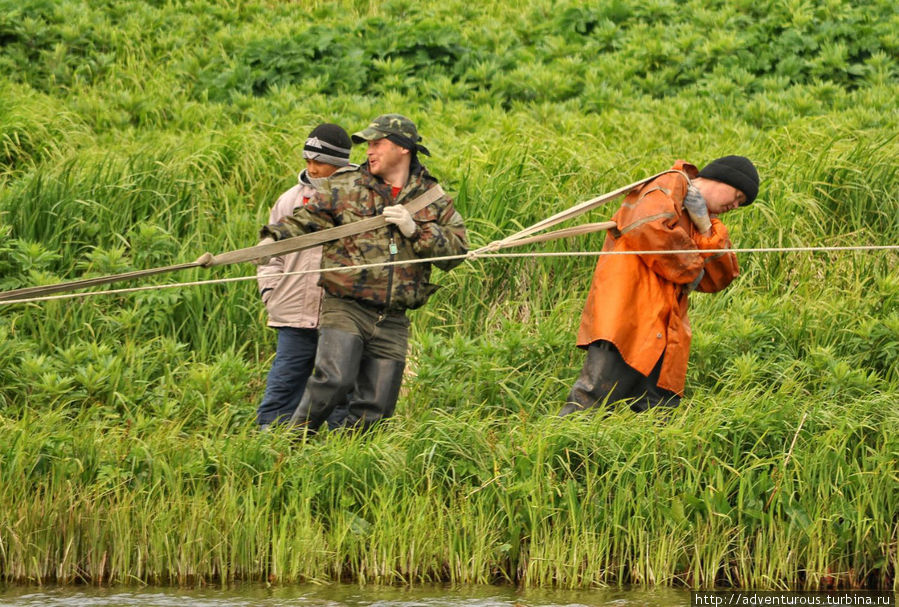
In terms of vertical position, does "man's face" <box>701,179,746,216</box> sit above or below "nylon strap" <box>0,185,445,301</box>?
above

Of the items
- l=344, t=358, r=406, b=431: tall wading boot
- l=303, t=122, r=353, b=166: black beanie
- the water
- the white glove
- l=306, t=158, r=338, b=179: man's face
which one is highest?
l=303, t=122, r=353, b=166: black beanie

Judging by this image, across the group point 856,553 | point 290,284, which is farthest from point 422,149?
point 856,553

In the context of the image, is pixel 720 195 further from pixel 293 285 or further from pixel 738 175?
pixel 293 285

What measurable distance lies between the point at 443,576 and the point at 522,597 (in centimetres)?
43

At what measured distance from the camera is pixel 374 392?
582 centimetres

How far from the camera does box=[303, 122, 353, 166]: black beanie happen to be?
6055 mm

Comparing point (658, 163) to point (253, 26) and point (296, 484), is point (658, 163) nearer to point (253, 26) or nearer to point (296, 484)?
point (296, 484)

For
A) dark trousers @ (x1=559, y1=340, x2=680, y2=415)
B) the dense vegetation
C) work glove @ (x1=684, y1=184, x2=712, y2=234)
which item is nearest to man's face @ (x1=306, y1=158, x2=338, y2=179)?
the dense vegetation

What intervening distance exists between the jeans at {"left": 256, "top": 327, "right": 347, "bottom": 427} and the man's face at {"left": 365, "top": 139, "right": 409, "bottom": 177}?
884 mm

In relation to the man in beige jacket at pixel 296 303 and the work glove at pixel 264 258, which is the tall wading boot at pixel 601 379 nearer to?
the man in beige jacket at pixel 296 303

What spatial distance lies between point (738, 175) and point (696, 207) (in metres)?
0.24

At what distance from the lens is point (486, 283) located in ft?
25.0

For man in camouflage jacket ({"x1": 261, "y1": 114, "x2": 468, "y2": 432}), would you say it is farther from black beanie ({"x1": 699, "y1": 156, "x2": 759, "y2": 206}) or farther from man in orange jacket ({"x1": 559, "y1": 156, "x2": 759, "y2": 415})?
black beanie ({"x1": 699, "y1": 156, "x2": 759, "y2": 206})

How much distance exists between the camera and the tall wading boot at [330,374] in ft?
18.4
